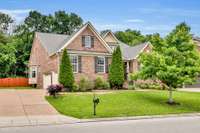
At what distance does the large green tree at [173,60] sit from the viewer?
2095cm

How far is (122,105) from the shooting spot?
20109 millimetres

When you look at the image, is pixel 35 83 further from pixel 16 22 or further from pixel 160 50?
pixel 16 22

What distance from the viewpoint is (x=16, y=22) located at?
6341 centimetres

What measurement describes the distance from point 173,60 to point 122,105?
15.8ft

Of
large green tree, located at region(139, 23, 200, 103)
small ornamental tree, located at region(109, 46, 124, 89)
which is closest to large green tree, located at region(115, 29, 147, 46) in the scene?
small ornamental tree, located at region(109, 46, 124, 89)

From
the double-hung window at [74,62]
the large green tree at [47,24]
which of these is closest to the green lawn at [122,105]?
the double-hung window at [74,62]

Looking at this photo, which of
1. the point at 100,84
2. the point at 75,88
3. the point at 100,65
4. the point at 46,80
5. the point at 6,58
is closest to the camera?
the point at 75,88

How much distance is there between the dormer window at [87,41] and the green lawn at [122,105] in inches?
390

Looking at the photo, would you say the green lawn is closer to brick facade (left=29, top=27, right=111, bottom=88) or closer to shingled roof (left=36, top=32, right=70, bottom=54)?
brick facade (left=29, top=27, right=111, bottom=88)

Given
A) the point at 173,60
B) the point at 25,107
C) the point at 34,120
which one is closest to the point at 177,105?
the point at 173,60

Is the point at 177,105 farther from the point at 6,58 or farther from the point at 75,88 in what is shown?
the point at 6,58

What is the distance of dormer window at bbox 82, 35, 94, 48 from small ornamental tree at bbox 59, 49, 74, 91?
351 cm

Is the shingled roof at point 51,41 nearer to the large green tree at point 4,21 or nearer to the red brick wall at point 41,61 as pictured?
the red brick wall at point 41,61

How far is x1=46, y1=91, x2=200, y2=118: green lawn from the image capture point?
57.9ft
